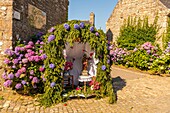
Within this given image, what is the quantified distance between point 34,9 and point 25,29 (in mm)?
995

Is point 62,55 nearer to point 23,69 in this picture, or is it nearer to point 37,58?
point 37,58

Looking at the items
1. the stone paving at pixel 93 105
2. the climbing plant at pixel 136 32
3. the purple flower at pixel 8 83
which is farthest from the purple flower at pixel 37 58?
the climbing plant at pixel 136 32

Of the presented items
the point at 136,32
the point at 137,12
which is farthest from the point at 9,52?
the point at 137,12

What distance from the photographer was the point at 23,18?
213 inches

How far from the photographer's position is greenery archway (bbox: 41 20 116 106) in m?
4.37

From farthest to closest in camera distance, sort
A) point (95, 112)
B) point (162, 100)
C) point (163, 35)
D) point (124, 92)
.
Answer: point (163, 35) < point (124, 92) < point (162, 100) < point (95, 112)

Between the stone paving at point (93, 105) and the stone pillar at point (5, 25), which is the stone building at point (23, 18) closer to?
the stone pillar at point (5, 25)

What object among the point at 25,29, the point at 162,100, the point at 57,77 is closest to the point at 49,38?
the point at 57,77

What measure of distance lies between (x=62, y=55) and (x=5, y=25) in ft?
6.52

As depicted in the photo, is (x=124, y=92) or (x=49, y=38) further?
(x=124, y=92)

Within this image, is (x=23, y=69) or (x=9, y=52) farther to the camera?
(x=9, y=52)

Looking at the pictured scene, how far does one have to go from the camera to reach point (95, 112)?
3.97m

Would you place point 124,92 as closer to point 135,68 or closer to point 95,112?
point 95,112

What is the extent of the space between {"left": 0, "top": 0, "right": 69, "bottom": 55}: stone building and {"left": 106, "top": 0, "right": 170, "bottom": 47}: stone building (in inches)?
358
